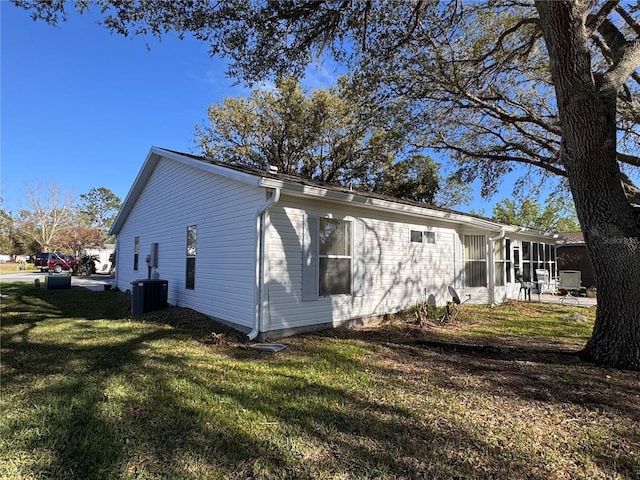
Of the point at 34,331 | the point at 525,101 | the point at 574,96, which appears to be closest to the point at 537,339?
the point at 574,96

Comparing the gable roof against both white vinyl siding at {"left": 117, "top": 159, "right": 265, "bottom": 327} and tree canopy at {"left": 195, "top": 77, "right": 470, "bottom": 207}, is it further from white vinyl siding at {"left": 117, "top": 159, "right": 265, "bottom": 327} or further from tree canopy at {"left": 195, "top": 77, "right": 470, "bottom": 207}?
tree canopy at {"left": 195, "top": 77, "right": 470, "bottom": 207}

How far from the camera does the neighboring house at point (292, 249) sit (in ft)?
21.0

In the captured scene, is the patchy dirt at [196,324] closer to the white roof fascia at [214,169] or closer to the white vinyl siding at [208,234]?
the white vinyl siding at [208,234]

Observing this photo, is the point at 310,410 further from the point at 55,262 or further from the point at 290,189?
the point at 55,262

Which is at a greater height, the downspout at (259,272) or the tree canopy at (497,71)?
the tree canopy at (497,71)

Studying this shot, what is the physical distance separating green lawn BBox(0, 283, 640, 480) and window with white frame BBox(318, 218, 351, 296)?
132 cm

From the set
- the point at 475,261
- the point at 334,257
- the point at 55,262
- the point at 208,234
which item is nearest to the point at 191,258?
the point at 208,234

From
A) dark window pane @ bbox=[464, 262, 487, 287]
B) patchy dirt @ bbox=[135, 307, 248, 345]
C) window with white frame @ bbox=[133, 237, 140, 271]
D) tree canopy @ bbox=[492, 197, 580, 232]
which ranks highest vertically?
tree canopy @ bbox=[492, 197, 580, 232]

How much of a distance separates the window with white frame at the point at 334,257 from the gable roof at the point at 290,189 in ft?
1.94

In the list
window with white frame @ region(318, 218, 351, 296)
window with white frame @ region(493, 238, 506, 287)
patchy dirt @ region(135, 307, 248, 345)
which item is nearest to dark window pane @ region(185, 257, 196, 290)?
patchy dirt @ region(135, 307, 248, 345)

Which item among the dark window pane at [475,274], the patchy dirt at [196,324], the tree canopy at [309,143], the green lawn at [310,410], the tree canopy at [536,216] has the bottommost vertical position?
the green lawn at [310,410]

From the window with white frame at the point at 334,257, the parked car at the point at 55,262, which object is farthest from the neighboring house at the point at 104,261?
the window with white frame at the point at 334,257

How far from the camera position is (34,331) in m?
6.75

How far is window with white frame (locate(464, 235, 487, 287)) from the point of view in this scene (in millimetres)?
11258
